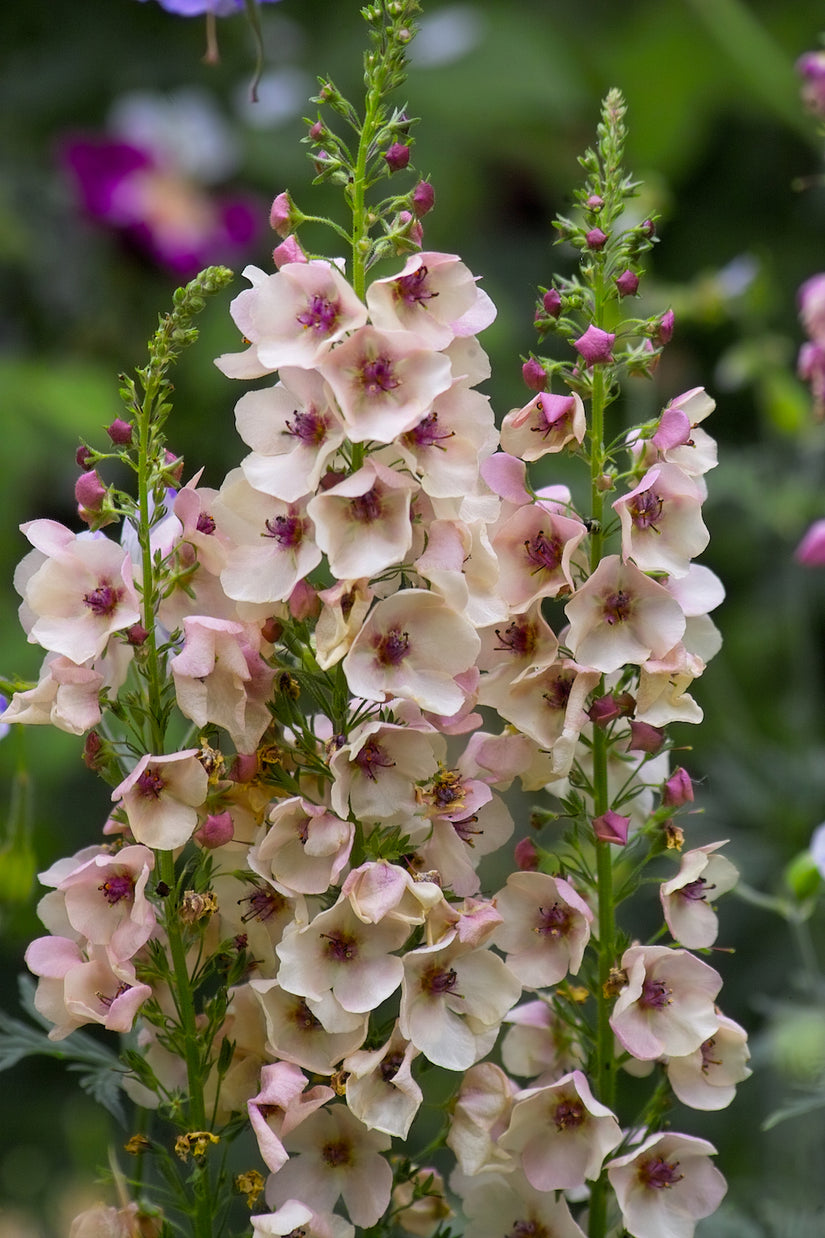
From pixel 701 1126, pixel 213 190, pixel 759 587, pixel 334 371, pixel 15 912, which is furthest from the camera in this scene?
pixel 213 190

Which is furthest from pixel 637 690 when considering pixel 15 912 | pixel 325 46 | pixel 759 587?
pixel 325 46

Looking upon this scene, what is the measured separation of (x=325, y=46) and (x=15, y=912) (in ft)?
5.41

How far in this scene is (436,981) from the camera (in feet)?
1.80

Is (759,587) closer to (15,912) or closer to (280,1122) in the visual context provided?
(15,912)

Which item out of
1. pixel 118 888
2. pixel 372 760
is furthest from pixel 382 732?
pixel 118 888

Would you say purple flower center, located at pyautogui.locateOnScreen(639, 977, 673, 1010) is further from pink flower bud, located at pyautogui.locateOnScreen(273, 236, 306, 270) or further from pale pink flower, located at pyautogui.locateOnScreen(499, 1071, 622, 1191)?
pink flower bud, located at pyautogui.locateOnScreen(273, 236, 306, 270)

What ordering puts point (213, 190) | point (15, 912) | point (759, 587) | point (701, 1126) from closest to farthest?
point (15, 912)
point (701, 1126)
point (759, 587)
point (213, 190)

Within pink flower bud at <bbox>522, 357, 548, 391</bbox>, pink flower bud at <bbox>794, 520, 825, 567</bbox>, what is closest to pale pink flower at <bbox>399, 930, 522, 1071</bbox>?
pink flower bud at <bbox>522, 357, 548, 391</bbox>

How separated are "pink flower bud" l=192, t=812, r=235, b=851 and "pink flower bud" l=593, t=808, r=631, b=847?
0.46 feet

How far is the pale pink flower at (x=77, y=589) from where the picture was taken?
1.77 ft

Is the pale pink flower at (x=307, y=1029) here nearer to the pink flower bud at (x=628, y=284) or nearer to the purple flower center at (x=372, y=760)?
the purple flower center at (x=372, y=760)

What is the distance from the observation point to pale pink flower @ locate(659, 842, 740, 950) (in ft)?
1.92

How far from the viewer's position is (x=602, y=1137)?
567mm

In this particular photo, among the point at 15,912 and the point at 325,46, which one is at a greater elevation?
the point at 325,46
